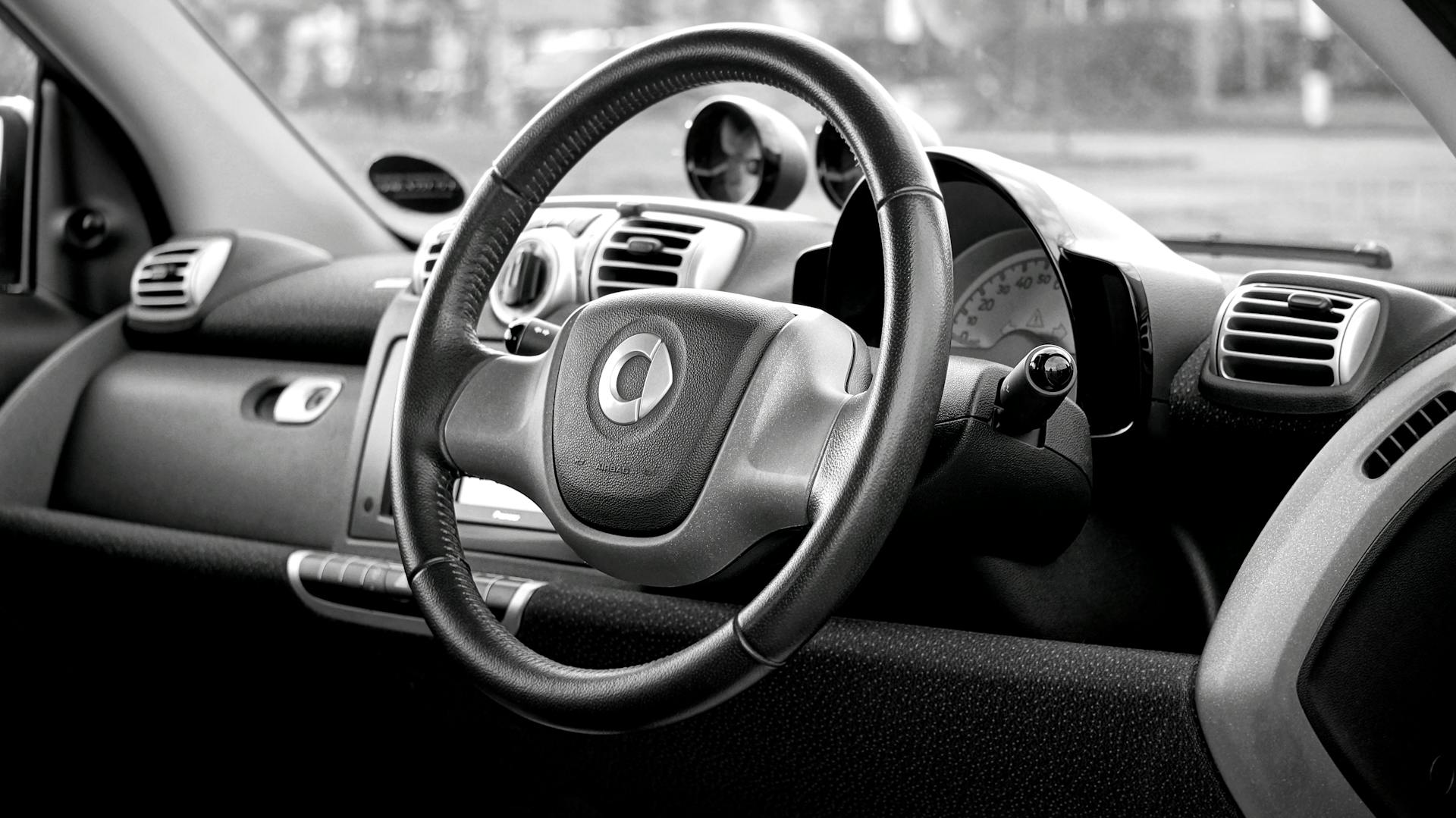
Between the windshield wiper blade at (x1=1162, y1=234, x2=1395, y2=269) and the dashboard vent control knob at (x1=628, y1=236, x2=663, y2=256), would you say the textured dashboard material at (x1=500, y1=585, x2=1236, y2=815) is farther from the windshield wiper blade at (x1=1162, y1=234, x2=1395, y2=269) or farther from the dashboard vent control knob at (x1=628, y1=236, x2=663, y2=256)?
the windshield wiper blade at (x1=1162, y1=234, x2=1395, y2=269)

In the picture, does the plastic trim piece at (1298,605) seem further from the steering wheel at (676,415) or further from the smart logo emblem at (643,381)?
the smart logo emblem at (643,381)

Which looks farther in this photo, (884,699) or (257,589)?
(257,589)

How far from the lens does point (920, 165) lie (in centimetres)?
98

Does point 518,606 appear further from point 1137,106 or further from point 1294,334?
point 1137,106

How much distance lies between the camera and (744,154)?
179 cm

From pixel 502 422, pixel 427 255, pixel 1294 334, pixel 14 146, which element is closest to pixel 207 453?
pixel 427 255

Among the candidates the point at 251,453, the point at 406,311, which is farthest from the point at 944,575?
the point at 251,453

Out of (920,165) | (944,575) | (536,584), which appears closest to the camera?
(920,165)

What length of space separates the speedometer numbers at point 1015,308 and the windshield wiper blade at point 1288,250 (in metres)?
0.26

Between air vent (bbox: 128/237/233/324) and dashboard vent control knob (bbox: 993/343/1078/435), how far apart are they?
4.57 ft

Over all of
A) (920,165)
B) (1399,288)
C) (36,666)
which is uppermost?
(920,165)

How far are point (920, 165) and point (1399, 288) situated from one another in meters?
0.52

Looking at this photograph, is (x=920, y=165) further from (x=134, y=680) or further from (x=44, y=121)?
(x=44, y=121)

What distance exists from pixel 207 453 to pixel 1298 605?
1408 millimetres
